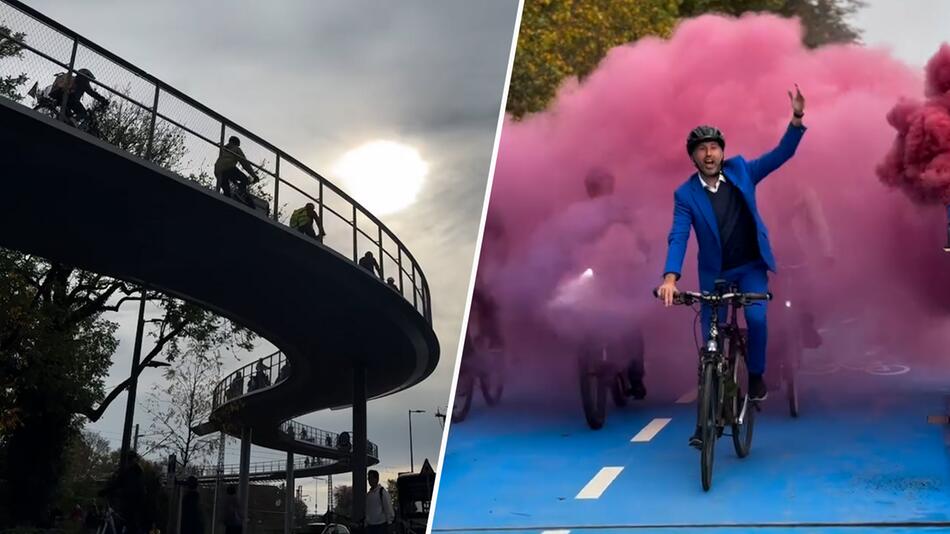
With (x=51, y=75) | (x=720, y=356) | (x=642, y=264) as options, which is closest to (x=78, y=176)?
(x=51, y=75)

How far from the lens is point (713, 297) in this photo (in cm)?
392

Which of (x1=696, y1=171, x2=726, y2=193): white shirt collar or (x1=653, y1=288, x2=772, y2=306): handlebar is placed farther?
(x1=696, y1=171, x2=726, y2=193): white shirt collar

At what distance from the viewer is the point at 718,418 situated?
3.96 m

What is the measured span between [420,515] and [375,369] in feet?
4.68

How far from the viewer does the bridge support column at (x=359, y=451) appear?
7160 millimetres

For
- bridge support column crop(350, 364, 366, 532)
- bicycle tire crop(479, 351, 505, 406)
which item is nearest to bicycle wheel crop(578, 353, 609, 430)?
bicycle tire crop(479, 351, 505, 406)

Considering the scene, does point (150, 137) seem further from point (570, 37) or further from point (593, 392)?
point (593, 392)

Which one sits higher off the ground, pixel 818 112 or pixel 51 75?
pixel 51 75

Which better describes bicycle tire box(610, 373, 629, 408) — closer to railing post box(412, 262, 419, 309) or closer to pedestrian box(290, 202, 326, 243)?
railing post box(412, 262, 419, 309)

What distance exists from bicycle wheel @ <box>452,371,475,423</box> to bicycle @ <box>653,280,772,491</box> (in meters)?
1.37

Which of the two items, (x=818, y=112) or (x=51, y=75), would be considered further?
(x=51, y=75)

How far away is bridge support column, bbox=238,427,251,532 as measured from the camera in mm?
6168

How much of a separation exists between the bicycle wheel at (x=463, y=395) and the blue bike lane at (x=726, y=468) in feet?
0.57

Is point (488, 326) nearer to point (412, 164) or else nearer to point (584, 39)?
point (584, 39)
